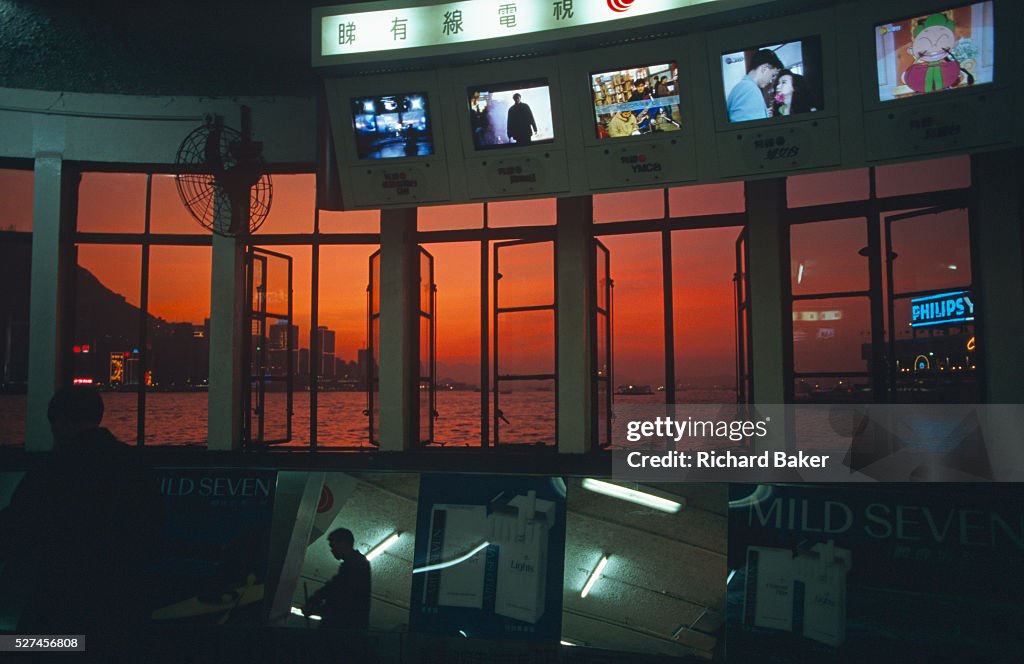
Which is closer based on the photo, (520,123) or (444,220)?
(520,123)

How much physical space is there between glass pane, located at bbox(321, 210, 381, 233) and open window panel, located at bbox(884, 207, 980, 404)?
5280 millimetres

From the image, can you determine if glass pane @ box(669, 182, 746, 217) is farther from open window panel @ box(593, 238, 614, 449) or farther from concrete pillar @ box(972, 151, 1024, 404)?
concrete pillar @ box(972, 151, 1024, 404)

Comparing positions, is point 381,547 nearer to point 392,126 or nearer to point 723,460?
point 392,126

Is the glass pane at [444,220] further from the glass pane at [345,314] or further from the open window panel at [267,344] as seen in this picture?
the open window panel at [267,344]

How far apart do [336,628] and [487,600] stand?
0.84 meters

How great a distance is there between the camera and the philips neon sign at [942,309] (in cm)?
593

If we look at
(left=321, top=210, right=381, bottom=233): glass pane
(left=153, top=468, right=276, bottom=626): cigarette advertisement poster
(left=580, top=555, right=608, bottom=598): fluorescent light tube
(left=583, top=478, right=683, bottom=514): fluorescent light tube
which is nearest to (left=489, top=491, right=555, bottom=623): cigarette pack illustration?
(left=583, top=478, right=683, bottom=514): fluorescent light tube

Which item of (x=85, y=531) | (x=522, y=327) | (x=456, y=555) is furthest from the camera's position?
(x=522, y=327)

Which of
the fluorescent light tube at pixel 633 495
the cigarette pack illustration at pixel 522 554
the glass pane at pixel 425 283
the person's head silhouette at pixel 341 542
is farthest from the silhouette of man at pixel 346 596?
the glass pane at pixel 425 283

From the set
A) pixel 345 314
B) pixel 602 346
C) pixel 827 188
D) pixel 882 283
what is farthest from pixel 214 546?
pixel 827 188

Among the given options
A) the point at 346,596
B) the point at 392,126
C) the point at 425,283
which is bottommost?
the point at 346,596

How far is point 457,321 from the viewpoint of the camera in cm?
823

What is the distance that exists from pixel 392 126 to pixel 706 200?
326cm

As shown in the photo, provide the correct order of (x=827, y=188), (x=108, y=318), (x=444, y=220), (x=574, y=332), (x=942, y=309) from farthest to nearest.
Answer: (x=108, y=318) → (x=444, y=220) → (x=574, y=332) → (x=827, y=188) → (x=942, y=309)
